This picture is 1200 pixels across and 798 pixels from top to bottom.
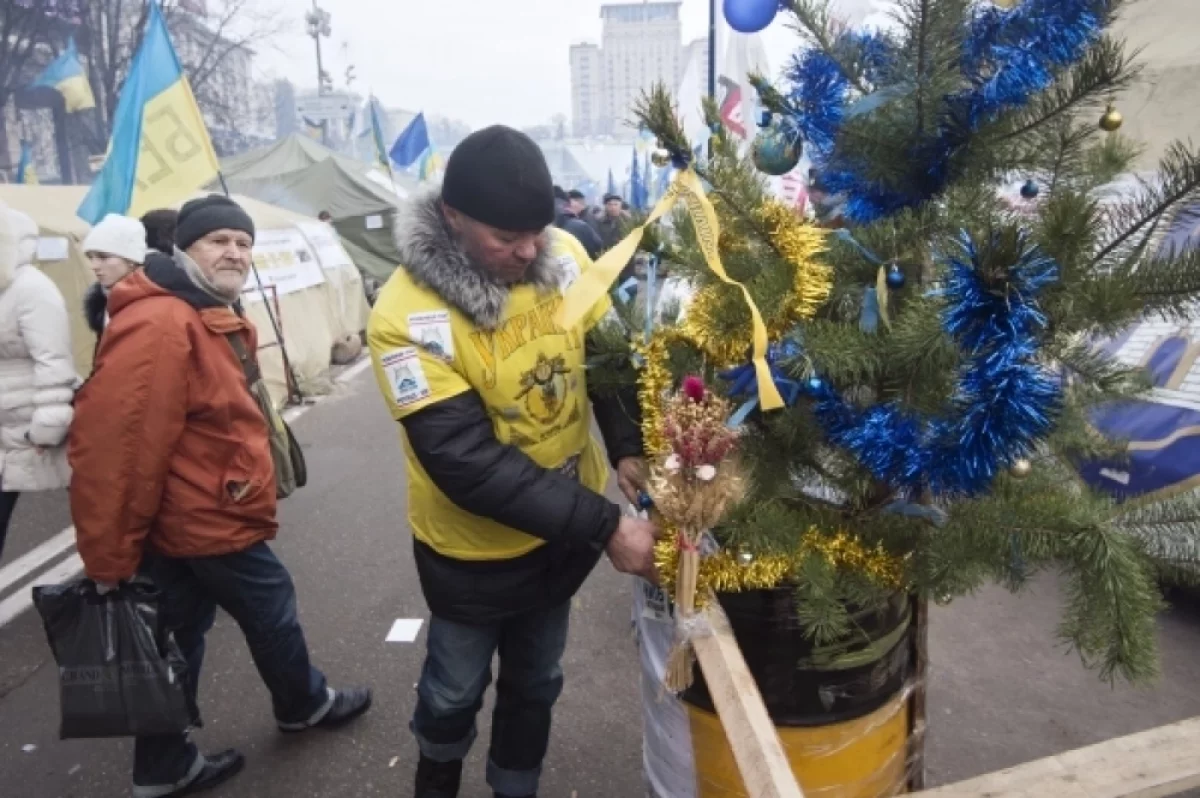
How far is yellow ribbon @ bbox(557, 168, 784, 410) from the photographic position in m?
1.35

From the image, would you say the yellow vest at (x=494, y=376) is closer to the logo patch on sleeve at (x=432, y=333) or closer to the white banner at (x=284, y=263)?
the logo patch on sleeve at (x=432, y=333)

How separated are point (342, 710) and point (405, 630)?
71cm

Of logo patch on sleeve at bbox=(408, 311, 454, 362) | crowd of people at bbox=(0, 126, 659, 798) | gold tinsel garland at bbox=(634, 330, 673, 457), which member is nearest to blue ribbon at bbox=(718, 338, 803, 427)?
gold tinsel garland at bbox=(634, 330, 673, 457)

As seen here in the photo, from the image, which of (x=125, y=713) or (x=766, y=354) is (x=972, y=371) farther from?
(x=125, y=713)

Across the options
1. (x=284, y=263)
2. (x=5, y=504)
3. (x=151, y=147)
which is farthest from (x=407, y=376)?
(x=284, y=263)

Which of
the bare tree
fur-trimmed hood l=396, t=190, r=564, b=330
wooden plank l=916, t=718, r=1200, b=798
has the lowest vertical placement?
wooden plank l=916, t=718, r=1200, b=798

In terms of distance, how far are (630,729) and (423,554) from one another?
1.32m

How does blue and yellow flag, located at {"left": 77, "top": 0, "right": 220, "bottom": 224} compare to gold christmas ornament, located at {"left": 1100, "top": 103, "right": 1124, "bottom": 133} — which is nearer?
gold christmas ornament, located at {"left": 1100, "top": 103, "right": 1124, "bottom": 133}

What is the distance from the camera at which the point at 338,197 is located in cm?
1414

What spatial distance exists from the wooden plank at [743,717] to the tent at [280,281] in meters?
7.01

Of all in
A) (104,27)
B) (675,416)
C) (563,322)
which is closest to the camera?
(675,416)

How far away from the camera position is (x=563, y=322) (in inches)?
58.6

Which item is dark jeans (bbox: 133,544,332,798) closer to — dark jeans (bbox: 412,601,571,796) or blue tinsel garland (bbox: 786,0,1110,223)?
dark jeans (bbox: 412,601,571,796)

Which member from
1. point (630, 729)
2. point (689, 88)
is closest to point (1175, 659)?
point (630, 729)
